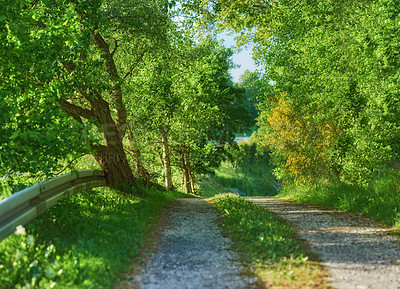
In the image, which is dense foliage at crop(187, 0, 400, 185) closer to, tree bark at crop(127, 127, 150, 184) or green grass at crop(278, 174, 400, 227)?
green grass at crop(278, 174, 400, 227)

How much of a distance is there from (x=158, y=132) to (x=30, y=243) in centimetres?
1716

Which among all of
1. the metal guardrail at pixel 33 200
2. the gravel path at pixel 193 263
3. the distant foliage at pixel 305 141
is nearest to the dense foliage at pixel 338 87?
the distant foliage at pixel 305 141

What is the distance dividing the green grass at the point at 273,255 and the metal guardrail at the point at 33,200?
11.5 ft

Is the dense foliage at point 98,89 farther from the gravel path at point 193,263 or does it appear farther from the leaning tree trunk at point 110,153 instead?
the gravel path at point 193,263

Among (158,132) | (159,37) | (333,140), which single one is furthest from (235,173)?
(159,37)

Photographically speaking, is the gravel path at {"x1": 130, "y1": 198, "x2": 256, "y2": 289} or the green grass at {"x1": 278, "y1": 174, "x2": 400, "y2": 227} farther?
the green grass at {"x1": 278, "y1": 174, "x2": 400, "y2": 227}

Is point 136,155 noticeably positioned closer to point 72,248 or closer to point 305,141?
point 305,141

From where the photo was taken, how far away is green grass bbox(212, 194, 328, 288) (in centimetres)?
491

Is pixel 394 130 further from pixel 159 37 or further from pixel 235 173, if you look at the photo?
pixel 235 173

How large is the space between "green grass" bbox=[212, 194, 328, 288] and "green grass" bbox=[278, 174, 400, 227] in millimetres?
2695

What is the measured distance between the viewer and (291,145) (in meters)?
18.4

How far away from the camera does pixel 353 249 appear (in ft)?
21.0

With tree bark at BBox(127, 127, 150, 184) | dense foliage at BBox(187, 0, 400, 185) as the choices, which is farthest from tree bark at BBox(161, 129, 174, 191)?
dense foliage at BBox(187, 0, 400, 185)

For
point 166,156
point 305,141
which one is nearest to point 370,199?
point 305,141
